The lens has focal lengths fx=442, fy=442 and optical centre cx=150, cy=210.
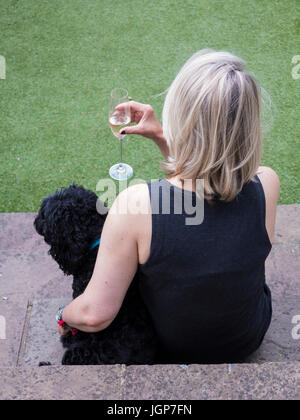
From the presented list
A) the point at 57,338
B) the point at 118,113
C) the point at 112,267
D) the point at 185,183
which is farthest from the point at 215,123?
the point at 57,338

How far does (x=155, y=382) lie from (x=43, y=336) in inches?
53.6

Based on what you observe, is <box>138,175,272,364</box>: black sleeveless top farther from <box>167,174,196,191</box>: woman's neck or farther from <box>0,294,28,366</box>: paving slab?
<box>0,294,28,366</box>: paving slab

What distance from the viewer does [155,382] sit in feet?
5.17

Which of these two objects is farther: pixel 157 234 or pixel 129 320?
pixel 129 320

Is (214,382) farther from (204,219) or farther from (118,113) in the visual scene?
(118,113)

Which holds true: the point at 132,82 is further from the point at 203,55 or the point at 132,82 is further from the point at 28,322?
the point at 203,55

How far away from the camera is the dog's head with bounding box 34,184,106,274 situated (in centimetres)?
212

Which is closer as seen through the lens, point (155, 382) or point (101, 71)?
point (155, 382)

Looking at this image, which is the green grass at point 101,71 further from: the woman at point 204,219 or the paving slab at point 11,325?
the woman at point 204,219

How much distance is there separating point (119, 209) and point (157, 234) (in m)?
0.17

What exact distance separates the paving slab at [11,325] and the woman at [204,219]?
3.70 ft

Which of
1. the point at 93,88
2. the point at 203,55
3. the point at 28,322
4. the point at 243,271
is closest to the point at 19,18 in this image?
the point at 93,88

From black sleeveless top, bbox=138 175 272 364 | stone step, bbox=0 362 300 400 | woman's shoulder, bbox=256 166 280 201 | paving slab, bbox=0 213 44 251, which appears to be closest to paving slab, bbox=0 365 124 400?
stone step, bbox=0 362 300 400

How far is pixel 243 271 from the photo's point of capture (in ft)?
5.38
